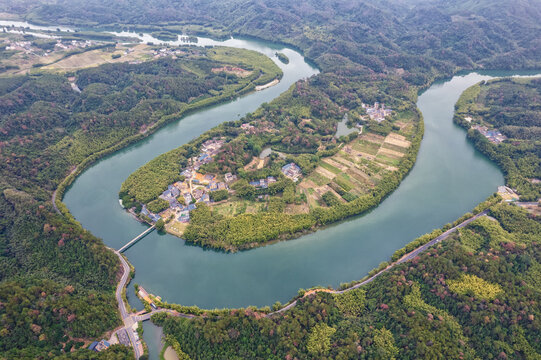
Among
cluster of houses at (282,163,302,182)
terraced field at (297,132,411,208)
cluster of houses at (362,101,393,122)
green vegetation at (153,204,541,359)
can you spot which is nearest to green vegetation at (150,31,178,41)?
cluster of houses at (362,101,393,122)

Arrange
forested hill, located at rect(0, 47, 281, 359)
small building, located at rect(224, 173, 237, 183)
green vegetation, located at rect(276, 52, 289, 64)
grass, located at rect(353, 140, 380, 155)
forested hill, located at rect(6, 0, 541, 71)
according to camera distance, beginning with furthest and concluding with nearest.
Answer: green vegetation, located at rect(276, 52, 289, 64) < forested hill, located at rect(6, 0, 541, 71) < grass, located at rect(353, 140, 380, 155) < small building, located at rect(224, 173, 237, 183) < forested hill, located at rect(0, 47, 281, 359)

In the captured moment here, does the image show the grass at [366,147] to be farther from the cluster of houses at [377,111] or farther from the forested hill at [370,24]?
the forested hill at [370,24]

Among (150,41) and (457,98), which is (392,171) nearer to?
(457,98)

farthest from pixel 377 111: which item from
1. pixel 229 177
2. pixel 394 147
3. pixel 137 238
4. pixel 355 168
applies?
pixel 137 238

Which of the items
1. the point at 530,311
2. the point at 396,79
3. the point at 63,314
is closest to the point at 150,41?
the point at 396,79

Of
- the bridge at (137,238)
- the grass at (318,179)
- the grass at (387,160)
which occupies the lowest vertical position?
the bridge at (137,238)

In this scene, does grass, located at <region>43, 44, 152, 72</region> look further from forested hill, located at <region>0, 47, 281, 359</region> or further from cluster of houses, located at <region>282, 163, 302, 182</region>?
cluster of houses, located at <region>282, 163, 302, 182</region>

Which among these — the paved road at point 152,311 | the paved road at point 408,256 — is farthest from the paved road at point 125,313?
the paved road at point 408,256
